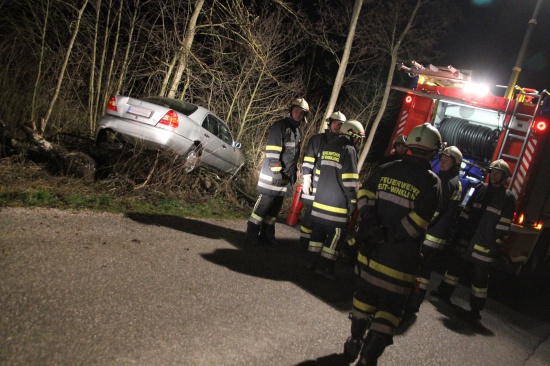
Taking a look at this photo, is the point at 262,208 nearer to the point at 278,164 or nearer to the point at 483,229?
the point at 278,164

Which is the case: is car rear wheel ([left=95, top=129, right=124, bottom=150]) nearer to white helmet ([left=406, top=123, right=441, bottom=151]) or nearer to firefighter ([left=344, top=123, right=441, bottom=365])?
firefighter ([left=344, top=123, right=441, bottom=365])

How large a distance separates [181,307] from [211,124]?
6.17 meters

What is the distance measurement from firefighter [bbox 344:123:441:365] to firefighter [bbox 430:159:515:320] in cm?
240

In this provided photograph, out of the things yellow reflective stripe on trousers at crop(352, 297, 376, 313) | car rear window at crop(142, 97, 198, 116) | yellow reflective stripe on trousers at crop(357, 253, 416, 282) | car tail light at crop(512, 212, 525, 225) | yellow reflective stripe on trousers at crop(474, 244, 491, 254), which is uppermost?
car rear window at crop(142, 97, 198, 116)

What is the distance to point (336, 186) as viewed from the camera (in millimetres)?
4738

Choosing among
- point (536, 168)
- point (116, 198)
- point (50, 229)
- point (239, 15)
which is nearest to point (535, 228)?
point (536, 168)

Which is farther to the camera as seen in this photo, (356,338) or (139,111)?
(139,111)

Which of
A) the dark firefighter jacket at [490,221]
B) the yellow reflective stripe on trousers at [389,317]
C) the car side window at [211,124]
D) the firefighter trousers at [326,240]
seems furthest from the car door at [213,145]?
the yellow reflective stripe on trousers at [389,317]

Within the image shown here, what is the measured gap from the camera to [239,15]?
10.2 meters

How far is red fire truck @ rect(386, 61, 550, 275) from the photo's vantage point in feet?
20.9

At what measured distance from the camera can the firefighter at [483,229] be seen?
200 inches

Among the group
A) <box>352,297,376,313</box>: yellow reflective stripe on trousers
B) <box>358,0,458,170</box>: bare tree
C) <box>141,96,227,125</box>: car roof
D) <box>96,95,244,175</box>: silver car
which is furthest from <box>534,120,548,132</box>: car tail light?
<box>358,0,458,170</box>: bare tree

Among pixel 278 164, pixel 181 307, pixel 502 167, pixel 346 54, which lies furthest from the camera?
pixel 346 54

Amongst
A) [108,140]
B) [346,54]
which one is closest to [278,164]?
[108,140]
